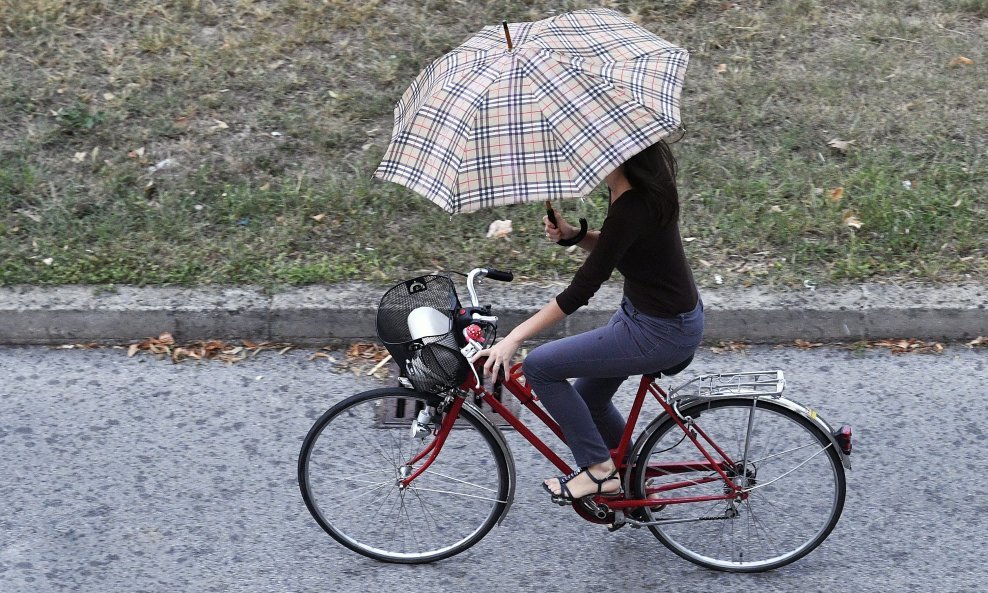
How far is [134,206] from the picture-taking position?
612 centimetres

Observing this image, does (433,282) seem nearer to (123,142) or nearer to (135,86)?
(123,142)

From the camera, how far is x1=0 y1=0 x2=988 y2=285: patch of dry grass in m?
5.73

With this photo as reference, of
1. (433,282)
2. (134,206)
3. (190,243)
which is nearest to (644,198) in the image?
(433,282)

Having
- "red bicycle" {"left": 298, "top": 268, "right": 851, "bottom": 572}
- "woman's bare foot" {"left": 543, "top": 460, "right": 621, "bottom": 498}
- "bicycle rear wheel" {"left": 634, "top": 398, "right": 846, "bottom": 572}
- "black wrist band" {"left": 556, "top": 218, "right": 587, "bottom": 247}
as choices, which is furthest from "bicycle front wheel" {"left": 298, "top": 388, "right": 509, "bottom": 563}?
"black wrist band" {"left": 556, "top": 218, "right": 587, "bottom": 247}

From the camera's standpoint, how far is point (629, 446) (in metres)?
3.89

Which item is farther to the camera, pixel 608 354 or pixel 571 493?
pixel 571 493

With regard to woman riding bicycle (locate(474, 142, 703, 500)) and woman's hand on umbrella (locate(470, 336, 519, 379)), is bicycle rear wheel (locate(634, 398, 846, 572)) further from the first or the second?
woman's hand on umbrella (locate(470, 336, 519, 379))

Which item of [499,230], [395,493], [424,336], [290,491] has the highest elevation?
[424,336]

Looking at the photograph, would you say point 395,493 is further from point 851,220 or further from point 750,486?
point 851,220

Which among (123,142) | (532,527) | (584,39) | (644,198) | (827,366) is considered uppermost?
(584,39)

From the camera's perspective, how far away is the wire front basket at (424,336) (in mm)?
3506

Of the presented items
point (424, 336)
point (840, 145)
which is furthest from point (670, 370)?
point (840, 145)

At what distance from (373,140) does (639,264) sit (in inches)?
143

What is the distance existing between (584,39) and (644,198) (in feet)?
1.91
